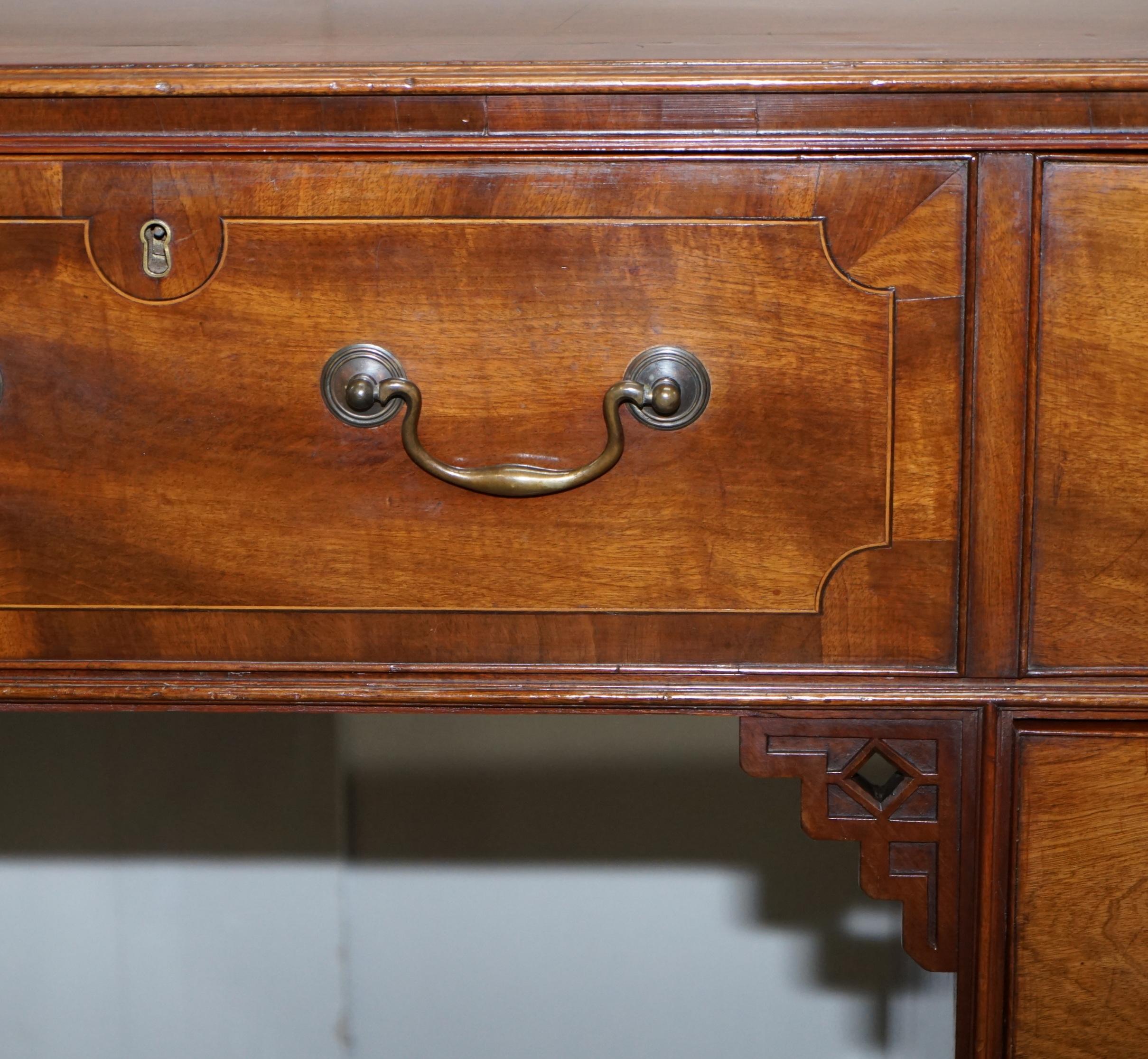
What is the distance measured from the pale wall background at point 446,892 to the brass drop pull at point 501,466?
0.62 meters

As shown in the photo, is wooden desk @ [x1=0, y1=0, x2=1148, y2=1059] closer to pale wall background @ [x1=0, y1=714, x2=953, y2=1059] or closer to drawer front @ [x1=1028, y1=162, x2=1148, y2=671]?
drawer front @ [x1=1028, y1=162, x2=1148, y2=671]

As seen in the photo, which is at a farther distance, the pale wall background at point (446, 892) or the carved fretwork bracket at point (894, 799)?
the pale wall background at point (446, 892)

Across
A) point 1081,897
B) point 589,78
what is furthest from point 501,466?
point 1081,897

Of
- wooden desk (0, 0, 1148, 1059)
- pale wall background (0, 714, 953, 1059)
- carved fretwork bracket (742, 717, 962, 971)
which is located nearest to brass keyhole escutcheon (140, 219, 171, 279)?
wooden desk (0, 0, 1148, 1059)

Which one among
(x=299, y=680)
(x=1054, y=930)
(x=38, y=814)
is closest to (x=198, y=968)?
(x=38, y=814)

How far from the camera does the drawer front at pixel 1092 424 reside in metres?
0.43

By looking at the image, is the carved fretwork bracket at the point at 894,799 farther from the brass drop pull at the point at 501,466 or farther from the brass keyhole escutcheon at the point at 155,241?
the brass keyhole escutcheon at the point at 155,241

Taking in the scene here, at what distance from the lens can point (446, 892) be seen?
42.0 inches

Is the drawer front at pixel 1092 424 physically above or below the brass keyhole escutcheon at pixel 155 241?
below

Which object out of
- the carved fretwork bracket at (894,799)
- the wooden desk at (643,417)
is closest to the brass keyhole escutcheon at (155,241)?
the wooden desk at (643,417)

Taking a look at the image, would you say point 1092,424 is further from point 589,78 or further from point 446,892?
point 446,892

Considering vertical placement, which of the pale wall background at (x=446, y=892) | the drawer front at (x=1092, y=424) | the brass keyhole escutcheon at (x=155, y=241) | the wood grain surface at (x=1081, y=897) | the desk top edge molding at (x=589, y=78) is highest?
the desk top edge molding at (x=589, y=78)

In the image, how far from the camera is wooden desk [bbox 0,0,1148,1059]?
1.42 ft

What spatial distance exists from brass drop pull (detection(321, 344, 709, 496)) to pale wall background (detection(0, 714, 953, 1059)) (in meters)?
0.62
